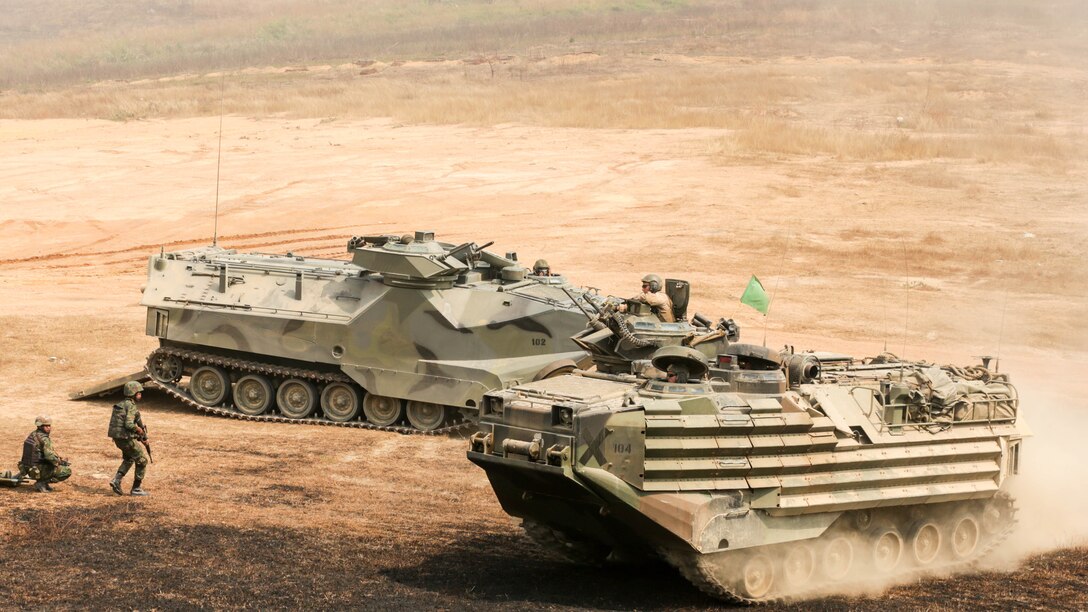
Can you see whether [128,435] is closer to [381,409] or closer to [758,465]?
[381,409]

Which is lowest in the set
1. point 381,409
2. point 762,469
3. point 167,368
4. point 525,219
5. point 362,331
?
point 381,409

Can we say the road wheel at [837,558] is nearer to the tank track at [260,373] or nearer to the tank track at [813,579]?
the tank track at [813,579]

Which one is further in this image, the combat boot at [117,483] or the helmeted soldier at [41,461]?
the combat boot at [117,483]

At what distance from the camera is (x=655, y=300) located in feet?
49.4

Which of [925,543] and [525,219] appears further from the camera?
[525,219]

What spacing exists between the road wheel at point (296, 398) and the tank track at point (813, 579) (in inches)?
383

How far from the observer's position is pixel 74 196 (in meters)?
39.6

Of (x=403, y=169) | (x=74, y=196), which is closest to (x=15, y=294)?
(x=74, y=196)

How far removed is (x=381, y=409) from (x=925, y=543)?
9.25 meters

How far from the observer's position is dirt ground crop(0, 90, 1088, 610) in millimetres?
13633

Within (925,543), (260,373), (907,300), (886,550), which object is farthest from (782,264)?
(886,550)

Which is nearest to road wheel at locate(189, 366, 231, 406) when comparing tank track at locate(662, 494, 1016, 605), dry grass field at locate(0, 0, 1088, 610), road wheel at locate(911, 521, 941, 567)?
dry grass field at locate(0, 0, 1088, 610)

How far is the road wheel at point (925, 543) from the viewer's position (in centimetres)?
1448

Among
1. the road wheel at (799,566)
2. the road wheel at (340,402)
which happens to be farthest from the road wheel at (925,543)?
the road wheel at (340,402)
